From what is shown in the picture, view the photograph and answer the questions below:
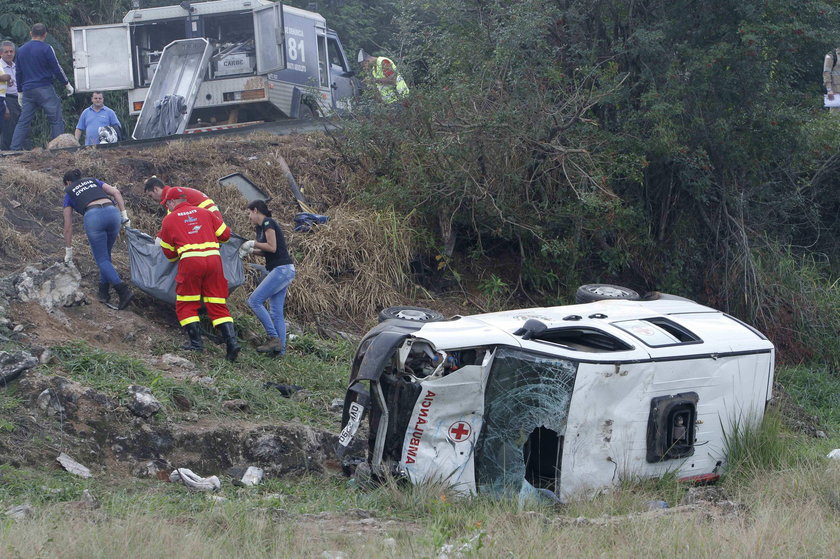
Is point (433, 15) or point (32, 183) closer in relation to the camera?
point (32, 183)

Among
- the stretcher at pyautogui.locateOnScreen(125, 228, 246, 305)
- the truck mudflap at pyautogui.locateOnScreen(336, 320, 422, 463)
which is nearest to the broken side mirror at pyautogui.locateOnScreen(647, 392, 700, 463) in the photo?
the truck mudflap at pyautogui.locateOnScreen(336, 320, 422, 463)

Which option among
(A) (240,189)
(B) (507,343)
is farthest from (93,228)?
(B) (507,343)

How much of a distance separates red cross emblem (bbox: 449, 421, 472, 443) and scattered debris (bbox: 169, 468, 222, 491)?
5.86ft

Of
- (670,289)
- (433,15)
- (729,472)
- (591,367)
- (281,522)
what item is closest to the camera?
(281,522)

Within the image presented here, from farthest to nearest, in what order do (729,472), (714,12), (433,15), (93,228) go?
(433,15) < (714,12) < (93,228) < (729,472)

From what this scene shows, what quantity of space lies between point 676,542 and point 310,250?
780 centimetres

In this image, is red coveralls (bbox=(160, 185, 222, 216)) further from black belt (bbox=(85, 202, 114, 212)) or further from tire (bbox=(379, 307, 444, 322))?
tire (bbox=(379, 307, 444, 322))

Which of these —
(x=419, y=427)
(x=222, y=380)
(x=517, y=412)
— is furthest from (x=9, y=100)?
(x=517, y=412)

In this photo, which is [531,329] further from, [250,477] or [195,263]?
[195,263]

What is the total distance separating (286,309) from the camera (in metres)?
11.4

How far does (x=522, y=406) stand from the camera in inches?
252

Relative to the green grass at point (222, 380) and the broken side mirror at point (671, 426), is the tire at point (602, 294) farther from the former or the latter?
the green grass at point (222, 380)

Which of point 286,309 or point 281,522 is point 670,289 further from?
point 281,522

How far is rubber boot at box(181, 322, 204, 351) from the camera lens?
927 centimetres
